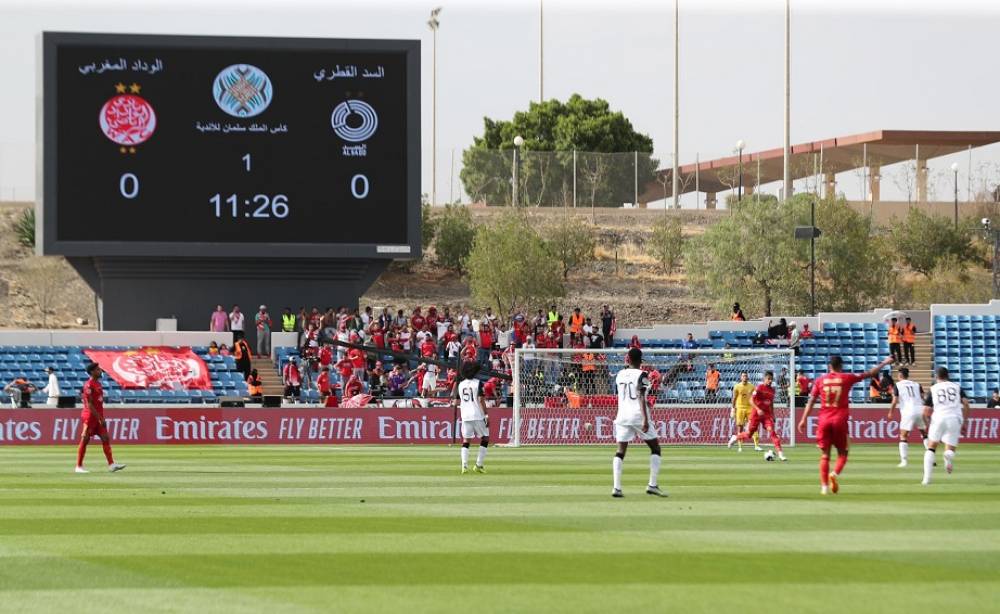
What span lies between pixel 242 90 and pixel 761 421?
810 inches

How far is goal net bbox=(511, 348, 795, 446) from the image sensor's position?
37062 millimetres

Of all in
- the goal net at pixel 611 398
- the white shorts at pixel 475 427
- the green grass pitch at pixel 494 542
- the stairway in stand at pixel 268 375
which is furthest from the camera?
the stairway in stand at pixel 268 375

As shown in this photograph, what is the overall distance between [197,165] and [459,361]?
32.3 ft

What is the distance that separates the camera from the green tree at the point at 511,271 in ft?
217

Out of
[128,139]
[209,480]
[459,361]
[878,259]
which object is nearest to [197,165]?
[128,139]

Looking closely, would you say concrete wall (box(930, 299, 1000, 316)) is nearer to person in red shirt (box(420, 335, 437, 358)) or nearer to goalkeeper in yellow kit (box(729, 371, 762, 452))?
person in red shirt (box(420, 335, 437, 358))

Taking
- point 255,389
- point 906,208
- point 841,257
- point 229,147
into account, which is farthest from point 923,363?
point 906,208

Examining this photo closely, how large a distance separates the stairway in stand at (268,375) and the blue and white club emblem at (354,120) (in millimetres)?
8068

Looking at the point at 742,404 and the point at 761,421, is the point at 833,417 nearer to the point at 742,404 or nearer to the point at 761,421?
the point at 761,421

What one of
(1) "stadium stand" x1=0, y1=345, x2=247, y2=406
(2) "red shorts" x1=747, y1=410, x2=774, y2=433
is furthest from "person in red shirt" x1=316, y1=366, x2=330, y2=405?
(2) "red shorts" x1=747, y1=410, x2=774, y2=433

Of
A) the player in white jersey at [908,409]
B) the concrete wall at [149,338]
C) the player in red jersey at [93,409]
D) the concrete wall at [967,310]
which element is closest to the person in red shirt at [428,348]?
the concrete wall at [149,338]

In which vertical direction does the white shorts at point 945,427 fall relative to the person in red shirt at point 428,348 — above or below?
below

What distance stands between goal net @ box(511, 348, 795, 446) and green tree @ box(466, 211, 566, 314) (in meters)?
24.8

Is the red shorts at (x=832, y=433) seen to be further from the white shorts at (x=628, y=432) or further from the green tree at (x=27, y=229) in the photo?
the green tree at (x=27, y=229)
